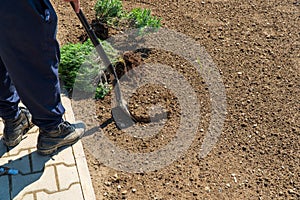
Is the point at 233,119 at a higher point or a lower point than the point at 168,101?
lower

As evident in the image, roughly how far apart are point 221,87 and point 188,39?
0.77 meters

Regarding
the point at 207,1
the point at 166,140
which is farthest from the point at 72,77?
the point at 207,1

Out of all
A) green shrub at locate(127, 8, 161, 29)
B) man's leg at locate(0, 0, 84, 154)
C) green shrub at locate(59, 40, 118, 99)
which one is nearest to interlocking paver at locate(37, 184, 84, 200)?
man's leg at locate(0, 0, 84, 154)

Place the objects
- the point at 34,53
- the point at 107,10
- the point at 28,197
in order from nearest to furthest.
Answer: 1. the point at 34,53
2. the point at 28,197
3. the point at 107,10

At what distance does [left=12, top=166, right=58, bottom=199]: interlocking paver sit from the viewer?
3.06m

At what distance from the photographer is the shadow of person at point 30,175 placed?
121 inches

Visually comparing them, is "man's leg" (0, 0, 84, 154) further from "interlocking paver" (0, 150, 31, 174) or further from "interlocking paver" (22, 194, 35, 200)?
"interlocking paver" (22, 194, 35, 200)

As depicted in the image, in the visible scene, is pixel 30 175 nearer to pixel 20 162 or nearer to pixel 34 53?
pixel 20 162

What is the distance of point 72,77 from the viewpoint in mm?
3910

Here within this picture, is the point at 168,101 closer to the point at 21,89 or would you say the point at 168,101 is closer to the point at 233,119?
the point at 233,119

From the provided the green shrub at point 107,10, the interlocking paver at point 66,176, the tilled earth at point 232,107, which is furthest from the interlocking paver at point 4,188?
the green shrub at point 107,10

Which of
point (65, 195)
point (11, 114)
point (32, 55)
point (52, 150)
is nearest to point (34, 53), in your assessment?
point (32, 55)

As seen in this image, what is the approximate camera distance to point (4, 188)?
3.08 meters

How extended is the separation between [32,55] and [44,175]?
98cm
